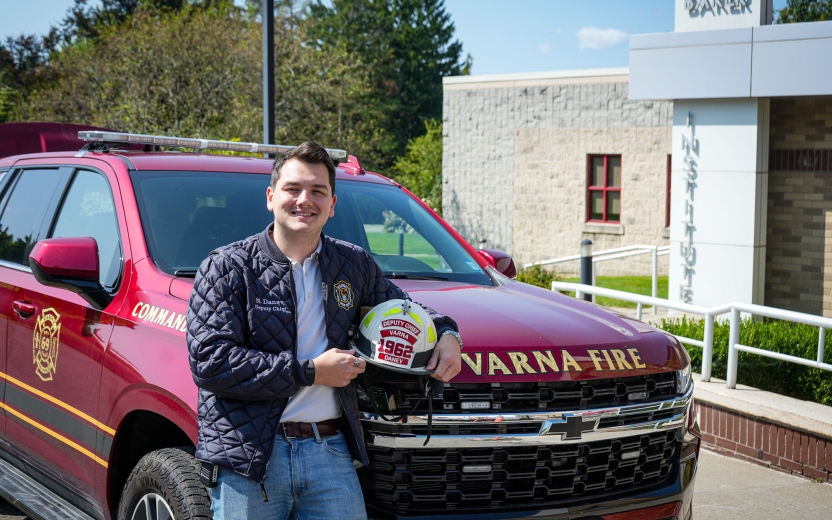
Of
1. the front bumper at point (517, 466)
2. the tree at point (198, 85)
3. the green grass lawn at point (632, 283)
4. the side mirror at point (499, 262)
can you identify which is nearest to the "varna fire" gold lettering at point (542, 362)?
the front bumper at point (517, 466)

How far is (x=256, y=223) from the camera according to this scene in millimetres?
4105

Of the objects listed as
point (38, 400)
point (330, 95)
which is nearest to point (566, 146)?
point (330, 95)

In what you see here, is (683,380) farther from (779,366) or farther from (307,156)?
(779,366)

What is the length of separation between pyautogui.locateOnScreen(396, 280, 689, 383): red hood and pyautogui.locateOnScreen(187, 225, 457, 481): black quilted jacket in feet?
0.76

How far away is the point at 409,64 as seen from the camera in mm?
67062

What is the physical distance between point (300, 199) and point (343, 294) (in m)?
0.34

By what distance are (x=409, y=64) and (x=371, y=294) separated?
6547 cm

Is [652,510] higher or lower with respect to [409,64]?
lower

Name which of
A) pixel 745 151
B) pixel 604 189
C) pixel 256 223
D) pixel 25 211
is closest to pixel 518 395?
pixel 256 223

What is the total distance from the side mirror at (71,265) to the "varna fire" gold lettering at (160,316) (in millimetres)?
283

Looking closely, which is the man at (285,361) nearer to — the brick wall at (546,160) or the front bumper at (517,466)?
the front bumper at (517,466)

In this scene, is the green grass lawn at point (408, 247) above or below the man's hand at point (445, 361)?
above

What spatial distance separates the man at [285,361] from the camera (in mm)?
2711

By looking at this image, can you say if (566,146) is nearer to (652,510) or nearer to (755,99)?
(755,99)
